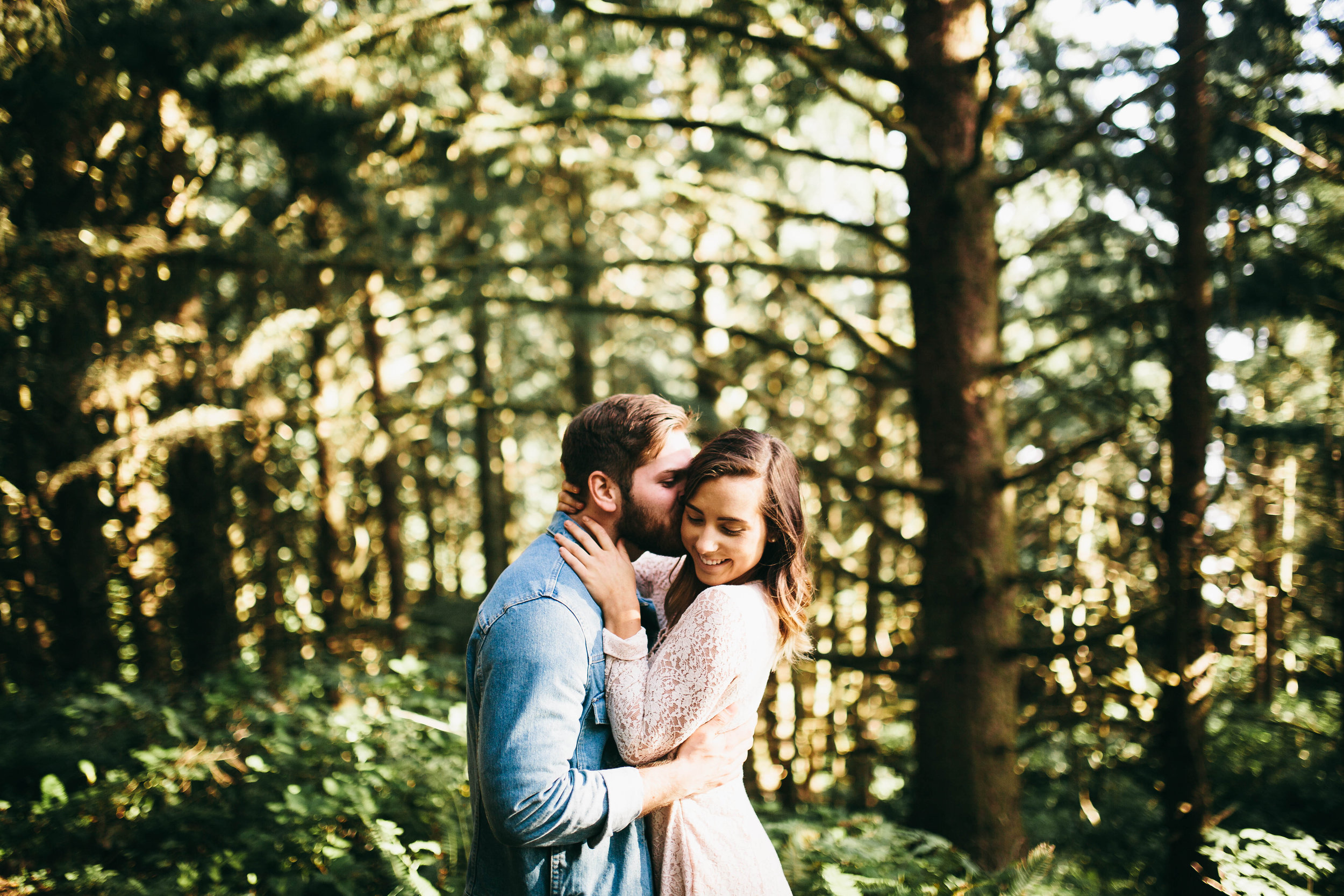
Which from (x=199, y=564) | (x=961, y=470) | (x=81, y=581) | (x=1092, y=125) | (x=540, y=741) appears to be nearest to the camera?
(x=540, y=741)

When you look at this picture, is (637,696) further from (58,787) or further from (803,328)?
(803,328)

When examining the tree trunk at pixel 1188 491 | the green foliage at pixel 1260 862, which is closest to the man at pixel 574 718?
the green foliage at pixel 1260 862

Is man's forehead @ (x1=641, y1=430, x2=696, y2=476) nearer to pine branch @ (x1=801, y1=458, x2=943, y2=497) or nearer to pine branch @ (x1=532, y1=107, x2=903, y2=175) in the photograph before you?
pine branch @ (x1=801, y1=458, x2=943, y2=497)

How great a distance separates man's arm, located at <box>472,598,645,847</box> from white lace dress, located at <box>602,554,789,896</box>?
133 millimetres

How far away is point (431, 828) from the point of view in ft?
11.7

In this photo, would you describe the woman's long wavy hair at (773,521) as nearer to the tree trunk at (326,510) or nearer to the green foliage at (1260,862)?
the green foliage at (1260,862)

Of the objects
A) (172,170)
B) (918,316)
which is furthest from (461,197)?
(918,316)

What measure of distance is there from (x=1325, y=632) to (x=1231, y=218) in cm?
324

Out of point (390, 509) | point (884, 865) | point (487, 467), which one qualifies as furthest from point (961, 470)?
point (487, 467)

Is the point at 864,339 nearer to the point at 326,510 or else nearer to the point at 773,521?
the point at 773,521

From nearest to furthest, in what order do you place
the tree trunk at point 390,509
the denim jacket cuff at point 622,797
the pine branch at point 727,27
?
the denim jacket cuff at point 622,797
the pine branch at point 727,27
the tree trunk at point 390,509

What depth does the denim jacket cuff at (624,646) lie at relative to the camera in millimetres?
2031

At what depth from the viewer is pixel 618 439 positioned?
84.7 inches

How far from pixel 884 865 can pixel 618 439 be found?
2552 millimetres
